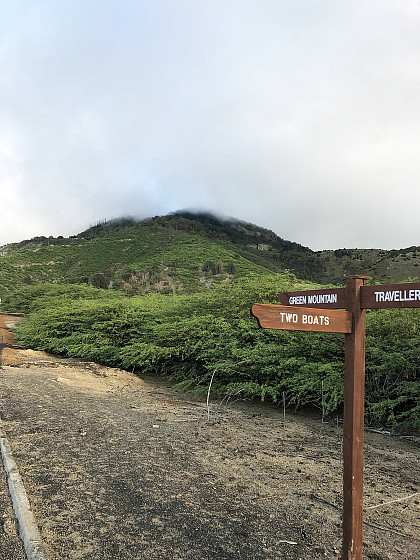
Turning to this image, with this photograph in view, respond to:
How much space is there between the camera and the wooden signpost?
2990 millimetres

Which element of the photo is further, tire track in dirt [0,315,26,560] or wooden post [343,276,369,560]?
tire track in dirt [0,315,26,560]

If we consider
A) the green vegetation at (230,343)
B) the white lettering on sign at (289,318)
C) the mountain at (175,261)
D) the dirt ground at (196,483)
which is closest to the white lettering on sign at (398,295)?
the white lettering on sign at (289,318)

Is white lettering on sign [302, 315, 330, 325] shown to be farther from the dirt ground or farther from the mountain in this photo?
the mountain

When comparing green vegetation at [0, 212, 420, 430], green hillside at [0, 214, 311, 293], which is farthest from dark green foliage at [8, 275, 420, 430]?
green hillside at [0, 214, 311, 293]

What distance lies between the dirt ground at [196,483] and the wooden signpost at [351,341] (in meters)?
0.60

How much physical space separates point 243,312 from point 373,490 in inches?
255

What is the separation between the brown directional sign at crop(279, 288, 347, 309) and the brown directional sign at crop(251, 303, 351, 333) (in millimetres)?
151

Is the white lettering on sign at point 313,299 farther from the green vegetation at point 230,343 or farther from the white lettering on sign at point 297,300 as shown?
the green vegetation at point 230,343

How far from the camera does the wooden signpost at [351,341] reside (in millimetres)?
2990

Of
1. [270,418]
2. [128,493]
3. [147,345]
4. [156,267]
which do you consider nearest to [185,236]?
[156,267]

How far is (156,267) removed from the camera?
161ft

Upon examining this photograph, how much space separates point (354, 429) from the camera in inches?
120

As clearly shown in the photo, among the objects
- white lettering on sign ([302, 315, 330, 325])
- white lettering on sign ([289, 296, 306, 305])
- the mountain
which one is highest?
the mountain

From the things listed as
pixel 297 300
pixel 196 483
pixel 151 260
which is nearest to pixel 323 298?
pixel 297 300
